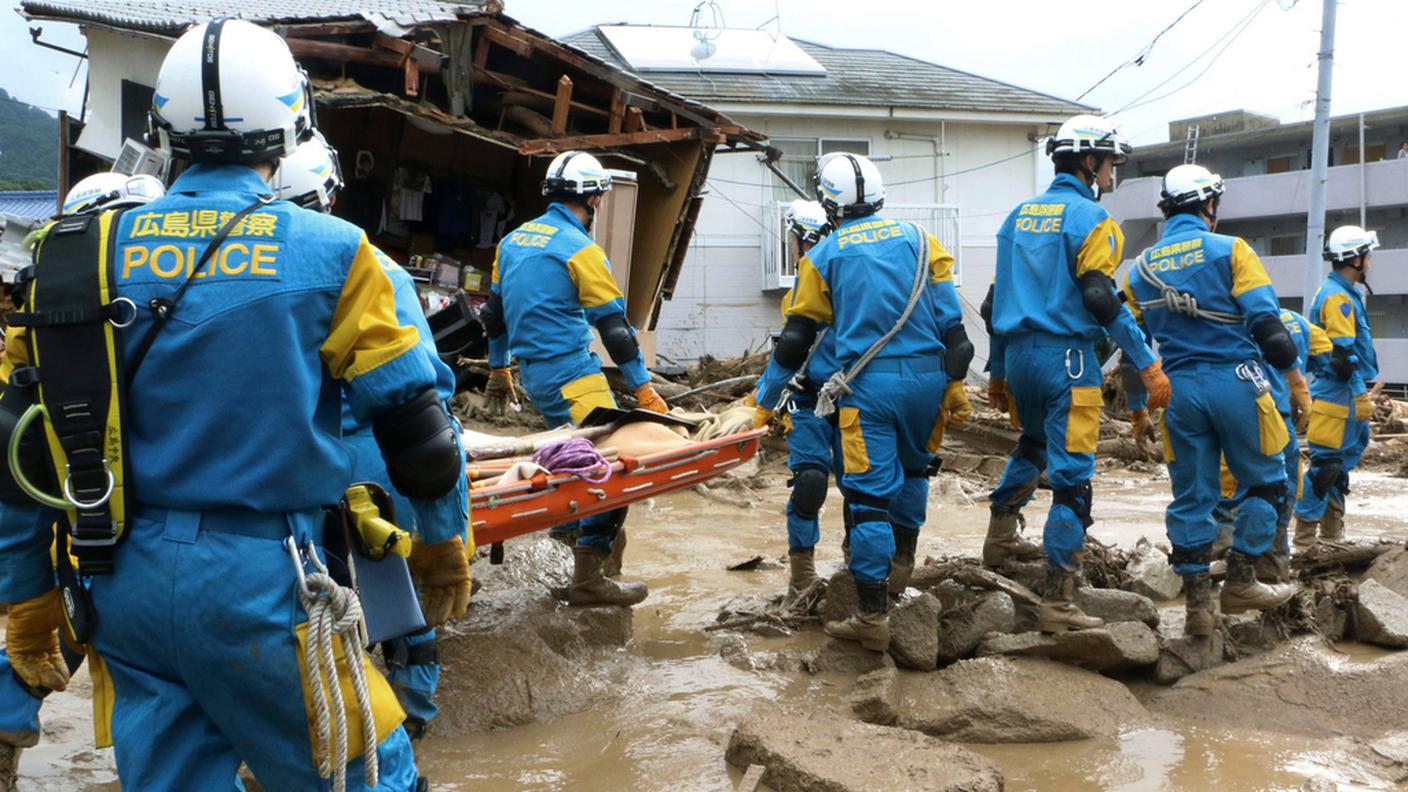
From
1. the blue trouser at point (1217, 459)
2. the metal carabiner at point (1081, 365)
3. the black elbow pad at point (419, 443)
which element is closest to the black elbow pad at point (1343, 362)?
the blue trouser at point (1217, 459)

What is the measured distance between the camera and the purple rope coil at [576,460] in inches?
197

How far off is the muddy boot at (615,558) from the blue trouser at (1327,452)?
15.7 feet

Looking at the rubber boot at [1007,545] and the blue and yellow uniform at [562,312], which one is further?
the rubber boot at [1007,545]

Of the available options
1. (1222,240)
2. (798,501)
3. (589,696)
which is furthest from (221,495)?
(1222,240)

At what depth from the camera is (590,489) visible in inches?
198

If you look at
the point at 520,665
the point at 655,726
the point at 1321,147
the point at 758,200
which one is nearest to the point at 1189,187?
the point at 655,726

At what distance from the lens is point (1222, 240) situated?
20.0 ft

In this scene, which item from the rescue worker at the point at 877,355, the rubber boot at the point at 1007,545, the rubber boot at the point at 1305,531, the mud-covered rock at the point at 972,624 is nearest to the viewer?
the rescue worker at the point at 877,355

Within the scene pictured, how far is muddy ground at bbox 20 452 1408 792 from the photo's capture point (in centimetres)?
433

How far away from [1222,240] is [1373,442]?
9819mm

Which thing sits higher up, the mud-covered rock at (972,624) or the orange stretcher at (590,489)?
the orange stretcher at (590,489)

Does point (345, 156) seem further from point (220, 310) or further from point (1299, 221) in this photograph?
point (1299, 221)

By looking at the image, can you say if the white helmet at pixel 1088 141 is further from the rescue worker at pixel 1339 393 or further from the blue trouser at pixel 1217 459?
the rescue worker at pixel 1339 393

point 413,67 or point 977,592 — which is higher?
point 413,67
